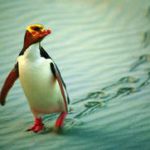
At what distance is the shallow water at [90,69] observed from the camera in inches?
97.3

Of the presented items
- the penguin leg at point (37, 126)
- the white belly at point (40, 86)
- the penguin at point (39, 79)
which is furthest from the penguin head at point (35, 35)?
the penguin leg at point (37, 126)

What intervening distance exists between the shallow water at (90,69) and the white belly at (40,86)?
0.15 metres

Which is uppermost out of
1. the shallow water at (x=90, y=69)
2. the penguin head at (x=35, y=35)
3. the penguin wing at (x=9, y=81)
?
the penguin head at (x=35, y=35)

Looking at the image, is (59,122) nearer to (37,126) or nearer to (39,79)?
(37,126)

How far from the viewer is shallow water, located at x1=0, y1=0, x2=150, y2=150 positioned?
247 cm

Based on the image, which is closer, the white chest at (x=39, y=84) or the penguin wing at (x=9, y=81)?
the white chest at (x=39, y=84)

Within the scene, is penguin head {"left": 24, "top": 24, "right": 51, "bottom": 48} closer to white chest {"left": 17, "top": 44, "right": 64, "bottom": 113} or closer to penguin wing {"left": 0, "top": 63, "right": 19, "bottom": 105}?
white chest {"left": 17, "top": 44, "right": 64, "bottom": 113}

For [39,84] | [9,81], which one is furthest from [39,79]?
[9,81]

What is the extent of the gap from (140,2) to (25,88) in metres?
1.58

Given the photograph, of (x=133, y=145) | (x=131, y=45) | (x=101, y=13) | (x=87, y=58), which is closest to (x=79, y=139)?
(x=133, y=145)

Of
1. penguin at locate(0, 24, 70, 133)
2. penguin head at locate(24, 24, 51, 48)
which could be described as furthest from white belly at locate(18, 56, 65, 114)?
penguin head at locate(24, 24, 51, 48)

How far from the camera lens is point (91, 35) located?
3.45m

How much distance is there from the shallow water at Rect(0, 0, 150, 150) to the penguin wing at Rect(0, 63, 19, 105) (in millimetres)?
185

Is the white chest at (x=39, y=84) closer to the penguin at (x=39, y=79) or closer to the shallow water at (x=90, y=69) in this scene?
the penguin at (x=39, y=79)
